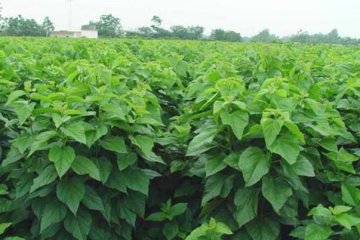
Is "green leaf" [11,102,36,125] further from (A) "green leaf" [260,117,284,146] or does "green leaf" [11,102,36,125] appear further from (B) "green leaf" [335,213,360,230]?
(B) "green leaf" [335,213,360,230]

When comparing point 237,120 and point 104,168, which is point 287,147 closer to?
point 237,120

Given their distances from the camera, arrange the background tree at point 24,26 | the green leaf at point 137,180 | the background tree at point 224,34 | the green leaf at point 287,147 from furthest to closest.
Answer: the background tree at point 24,26
the background tree at point 224,34
the green leaf at point 137,180
the green leaf at point 287,147

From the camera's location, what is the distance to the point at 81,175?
2346mm

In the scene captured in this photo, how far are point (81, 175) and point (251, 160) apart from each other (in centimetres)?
85

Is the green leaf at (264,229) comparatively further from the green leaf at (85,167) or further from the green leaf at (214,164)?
the green leaf at (85,167)

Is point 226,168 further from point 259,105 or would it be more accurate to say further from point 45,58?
point 45,58

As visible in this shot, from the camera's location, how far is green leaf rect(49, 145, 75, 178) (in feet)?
7.03

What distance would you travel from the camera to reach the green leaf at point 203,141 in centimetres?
232

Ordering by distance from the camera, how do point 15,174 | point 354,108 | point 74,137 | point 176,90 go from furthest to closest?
point 176,90 < point 354,108 < point 15,174 < point 74,137

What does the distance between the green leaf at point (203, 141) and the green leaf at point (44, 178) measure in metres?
0.68

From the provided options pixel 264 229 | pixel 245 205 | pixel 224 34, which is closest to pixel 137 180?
pixel 245 205

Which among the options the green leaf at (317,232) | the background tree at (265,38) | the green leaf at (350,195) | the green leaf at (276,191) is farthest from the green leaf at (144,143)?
the background tree at (265,38)

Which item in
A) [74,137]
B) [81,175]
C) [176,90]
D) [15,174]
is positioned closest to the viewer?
[74,137]

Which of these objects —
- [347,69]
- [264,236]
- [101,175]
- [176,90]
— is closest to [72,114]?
[101,175]
